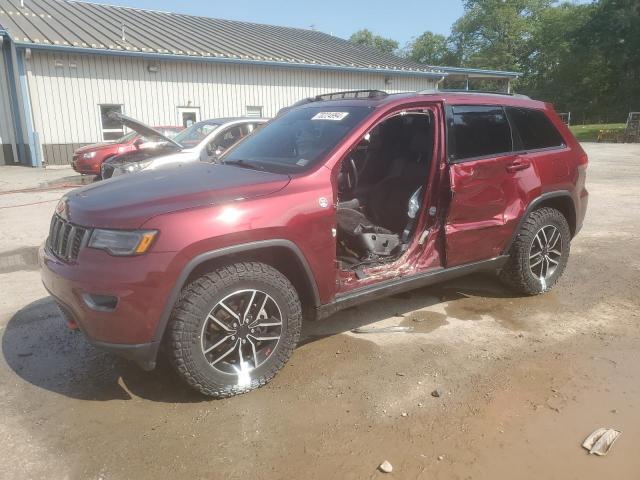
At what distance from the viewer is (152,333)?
275cm

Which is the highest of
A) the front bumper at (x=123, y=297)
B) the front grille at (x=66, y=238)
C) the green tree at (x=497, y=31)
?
the green tree at (x=497, y=31)

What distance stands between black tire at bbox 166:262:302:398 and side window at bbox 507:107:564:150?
2.57 meters

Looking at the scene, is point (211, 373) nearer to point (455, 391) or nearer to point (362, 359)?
point (362, 359)

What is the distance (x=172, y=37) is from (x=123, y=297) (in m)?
18.8

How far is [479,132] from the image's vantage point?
13.6 ft

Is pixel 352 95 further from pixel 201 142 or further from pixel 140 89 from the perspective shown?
pixel 140 89

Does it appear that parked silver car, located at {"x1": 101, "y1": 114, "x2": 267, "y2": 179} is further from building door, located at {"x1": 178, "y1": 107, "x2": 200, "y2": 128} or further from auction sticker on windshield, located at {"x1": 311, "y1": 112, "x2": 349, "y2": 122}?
building door, located at {"x1": 178, "y1": 107, "x2": 200, "y2": 128}

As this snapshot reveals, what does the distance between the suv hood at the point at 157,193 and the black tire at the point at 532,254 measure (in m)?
2.36

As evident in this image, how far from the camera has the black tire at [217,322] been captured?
9.29ft

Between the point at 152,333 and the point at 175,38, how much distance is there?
18756 mm

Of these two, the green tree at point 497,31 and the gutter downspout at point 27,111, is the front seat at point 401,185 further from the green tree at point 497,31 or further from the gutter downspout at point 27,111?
the green tree at point 497,31

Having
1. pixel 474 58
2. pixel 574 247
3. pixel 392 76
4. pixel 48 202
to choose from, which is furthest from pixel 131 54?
pixel 474 58

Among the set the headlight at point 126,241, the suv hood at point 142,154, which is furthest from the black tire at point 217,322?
the suv hood at point 142,154

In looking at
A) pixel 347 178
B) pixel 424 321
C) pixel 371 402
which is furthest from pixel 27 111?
pixel 371 402
